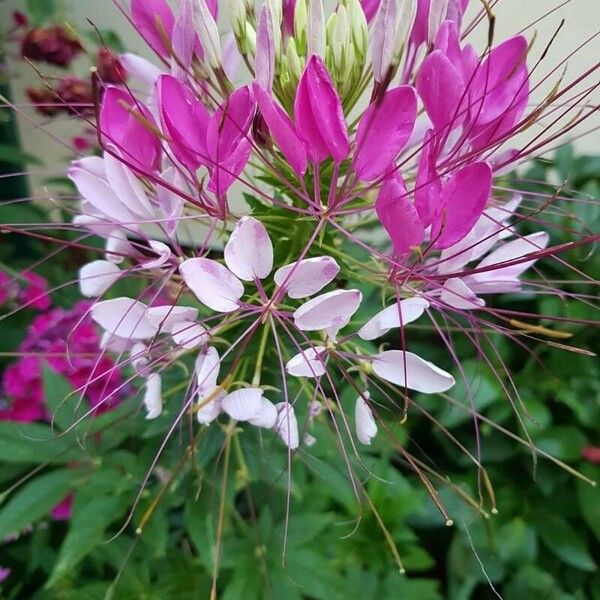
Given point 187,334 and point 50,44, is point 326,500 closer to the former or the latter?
point 187,334

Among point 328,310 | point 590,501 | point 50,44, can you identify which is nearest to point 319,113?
point 328,310

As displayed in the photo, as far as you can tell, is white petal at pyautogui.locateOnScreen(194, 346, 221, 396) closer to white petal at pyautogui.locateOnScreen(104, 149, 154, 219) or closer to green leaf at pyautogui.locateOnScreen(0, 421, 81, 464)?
white petal at pyautogui.locateOnScreen(104, 149, 154, 219)

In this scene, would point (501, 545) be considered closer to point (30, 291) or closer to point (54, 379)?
point (54, 379)

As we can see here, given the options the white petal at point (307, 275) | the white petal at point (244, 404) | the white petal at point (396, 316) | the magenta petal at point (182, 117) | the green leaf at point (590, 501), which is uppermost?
the magenta petal at point (182, 117)

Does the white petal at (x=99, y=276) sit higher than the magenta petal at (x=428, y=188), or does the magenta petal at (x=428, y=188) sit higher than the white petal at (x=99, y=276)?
the magenta petal at (x=428, y=188)

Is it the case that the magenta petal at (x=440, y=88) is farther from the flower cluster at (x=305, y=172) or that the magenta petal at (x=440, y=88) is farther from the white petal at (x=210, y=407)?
the white petal at (x=210, y=407)

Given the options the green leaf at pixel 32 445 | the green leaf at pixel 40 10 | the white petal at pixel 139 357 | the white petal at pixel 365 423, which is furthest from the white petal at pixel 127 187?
the green leaf at pixel 40 10

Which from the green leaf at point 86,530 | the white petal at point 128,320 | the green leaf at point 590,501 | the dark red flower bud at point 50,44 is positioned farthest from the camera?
the dark red flower bud at point 50,44

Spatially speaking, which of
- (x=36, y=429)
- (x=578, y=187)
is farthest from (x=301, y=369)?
(x=578, y=187)
